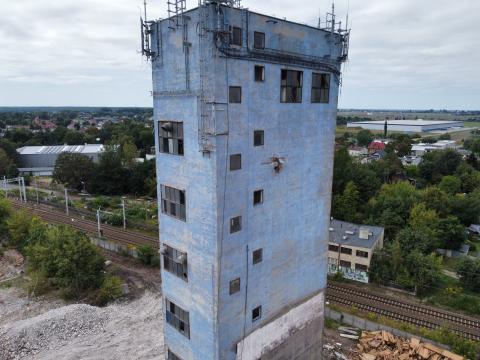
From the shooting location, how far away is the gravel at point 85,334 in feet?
81.1

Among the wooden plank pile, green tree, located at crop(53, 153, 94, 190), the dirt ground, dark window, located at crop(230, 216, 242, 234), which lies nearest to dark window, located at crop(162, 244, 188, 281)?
dark window, located at crop(230, 216, 242, 234)

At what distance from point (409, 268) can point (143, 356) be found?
2945cm

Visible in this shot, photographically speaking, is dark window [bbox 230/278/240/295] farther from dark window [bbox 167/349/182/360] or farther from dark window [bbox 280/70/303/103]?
dark window [bbox 280/70/303/103]

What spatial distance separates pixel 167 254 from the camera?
1503cm

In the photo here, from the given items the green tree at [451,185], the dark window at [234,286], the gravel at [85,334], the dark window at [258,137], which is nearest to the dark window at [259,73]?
the dark window at [258,137]

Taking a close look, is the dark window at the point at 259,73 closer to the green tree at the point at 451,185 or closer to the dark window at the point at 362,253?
the dark window at the point at 362,253

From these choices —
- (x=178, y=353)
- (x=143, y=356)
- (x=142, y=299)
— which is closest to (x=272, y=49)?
(x=178, y=353)

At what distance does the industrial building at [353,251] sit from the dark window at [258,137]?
31721 mm

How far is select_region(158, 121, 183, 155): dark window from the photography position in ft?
43.2

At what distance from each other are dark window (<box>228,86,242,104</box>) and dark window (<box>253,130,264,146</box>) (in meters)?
1.46

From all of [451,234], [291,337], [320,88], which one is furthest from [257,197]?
[451,234]

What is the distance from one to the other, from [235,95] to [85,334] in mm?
24156

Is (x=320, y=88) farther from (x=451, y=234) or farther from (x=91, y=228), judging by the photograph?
(x=91, y=228)

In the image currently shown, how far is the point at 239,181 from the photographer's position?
41.9ft
